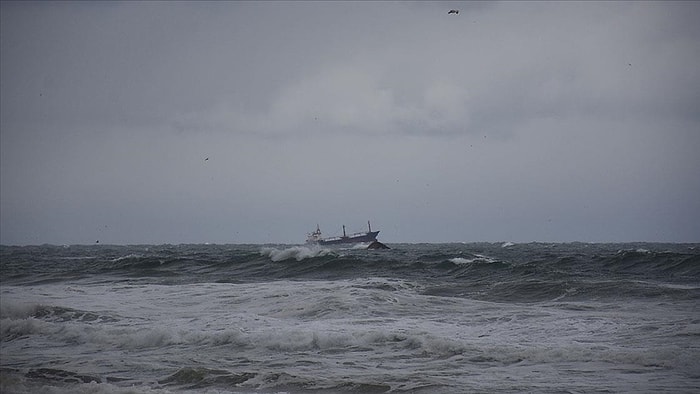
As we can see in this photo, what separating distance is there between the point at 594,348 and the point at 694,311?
5256 millimetres

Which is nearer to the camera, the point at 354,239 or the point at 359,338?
the point at 359,338

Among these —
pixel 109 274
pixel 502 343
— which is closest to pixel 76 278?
pixel 109 274

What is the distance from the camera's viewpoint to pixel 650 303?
15.2 metres

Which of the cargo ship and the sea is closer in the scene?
the sea

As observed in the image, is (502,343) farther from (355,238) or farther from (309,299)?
(355,238)

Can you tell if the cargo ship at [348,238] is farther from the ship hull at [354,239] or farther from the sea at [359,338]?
the sea at [359,338]

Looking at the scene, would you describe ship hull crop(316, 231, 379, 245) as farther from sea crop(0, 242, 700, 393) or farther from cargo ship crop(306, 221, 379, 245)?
sea crop(0, 242, 700, 393)

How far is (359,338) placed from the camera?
10969 mm

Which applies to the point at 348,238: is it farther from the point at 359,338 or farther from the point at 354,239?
the point at 359,338

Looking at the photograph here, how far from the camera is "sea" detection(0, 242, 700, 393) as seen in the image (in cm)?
807

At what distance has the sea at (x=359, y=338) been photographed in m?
8.07

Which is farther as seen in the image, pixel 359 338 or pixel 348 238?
pixel 348 238

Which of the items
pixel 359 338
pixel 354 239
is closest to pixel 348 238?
pixel 354 239

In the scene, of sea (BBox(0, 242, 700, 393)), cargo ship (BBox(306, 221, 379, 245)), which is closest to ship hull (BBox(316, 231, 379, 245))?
cargo ship (BBox(306, 221, 379, 245))
